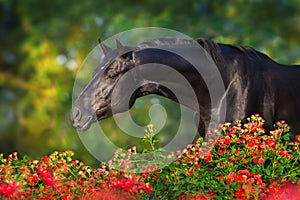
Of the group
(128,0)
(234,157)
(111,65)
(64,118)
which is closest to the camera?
(234,157)

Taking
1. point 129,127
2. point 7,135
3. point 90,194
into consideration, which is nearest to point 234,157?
point 90,194

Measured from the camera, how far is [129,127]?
13742 mm

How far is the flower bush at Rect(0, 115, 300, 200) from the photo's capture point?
16.8 ft

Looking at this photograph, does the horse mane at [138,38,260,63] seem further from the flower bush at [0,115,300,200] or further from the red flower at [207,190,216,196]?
the red flower at [207,190,216,196]

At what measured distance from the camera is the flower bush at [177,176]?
513cm

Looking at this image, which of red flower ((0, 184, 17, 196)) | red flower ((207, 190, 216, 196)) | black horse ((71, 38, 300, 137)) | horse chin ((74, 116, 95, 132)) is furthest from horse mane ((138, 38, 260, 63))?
red flower ((0, 184, 17, 196))

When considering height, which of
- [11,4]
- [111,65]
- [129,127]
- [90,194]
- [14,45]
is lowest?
[90,194]

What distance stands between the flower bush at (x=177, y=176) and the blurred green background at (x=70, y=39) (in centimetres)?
752

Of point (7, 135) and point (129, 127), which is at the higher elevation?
point (7, 135)

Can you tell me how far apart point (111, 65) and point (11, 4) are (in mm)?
10608

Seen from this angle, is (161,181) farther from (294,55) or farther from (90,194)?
(294,55)

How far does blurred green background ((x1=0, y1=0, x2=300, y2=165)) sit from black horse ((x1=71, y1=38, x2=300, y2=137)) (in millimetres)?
6410

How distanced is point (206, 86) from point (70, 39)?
8.75m

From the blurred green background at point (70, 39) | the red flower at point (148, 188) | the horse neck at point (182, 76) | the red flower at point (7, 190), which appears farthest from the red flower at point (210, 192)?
the blurred green background at point (70, 39)
